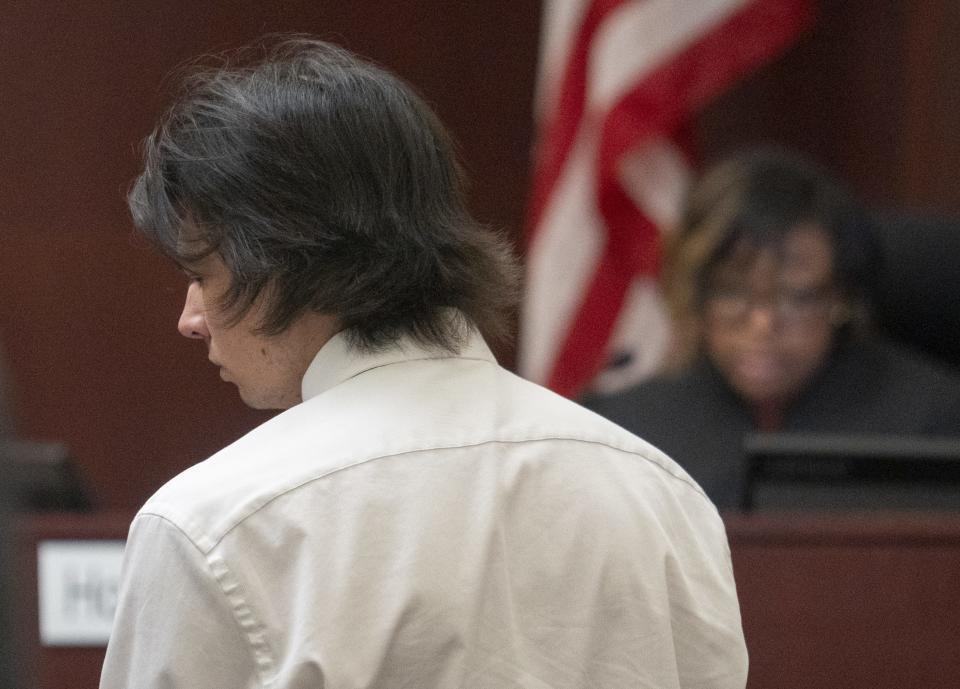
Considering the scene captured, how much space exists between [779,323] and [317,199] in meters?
1.69

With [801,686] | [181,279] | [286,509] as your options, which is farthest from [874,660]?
[181,279]

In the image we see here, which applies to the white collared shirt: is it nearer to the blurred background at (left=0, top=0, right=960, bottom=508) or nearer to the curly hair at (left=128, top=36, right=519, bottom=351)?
the curly hair at (left=128, top=36, right=519, bottom=351)

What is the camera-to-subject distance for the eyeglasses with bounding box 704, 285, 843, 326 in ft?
8.96

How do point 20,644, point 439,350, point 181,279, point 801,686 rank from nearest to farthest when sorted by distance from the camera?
point 20,644 < point 439,350 < point 801,686 < point 181,279

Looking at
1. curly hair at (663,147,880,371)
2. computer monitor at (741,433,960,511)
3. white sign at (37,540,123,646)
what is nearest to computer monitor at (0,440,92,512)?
white sign at (37,540,123,646)

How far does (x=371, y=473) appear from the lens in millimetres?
1135

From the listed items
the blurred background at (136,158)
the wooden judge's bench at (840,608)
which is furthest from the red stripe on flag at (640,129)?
the wooden judge's bench at (840,608)

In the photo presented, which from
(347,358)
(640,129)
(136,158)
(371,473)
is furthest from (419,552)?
(136,158)

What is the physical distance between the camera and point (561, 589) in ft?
3.88

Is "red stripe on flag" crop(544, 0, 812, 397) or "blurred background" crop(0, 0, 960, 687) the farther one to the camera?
"blurred background" crop(0, 0, 960, 687)

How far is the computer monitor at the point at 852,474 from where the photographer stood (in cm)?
219

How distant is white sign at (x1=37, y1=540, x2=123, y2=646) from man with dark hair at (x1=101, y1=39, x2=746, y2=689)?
3.15 feet

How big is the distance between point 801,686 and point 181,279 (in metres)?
2.02

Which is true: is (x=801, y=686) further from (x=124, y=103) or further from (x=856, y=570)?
(x=124, y=103)
